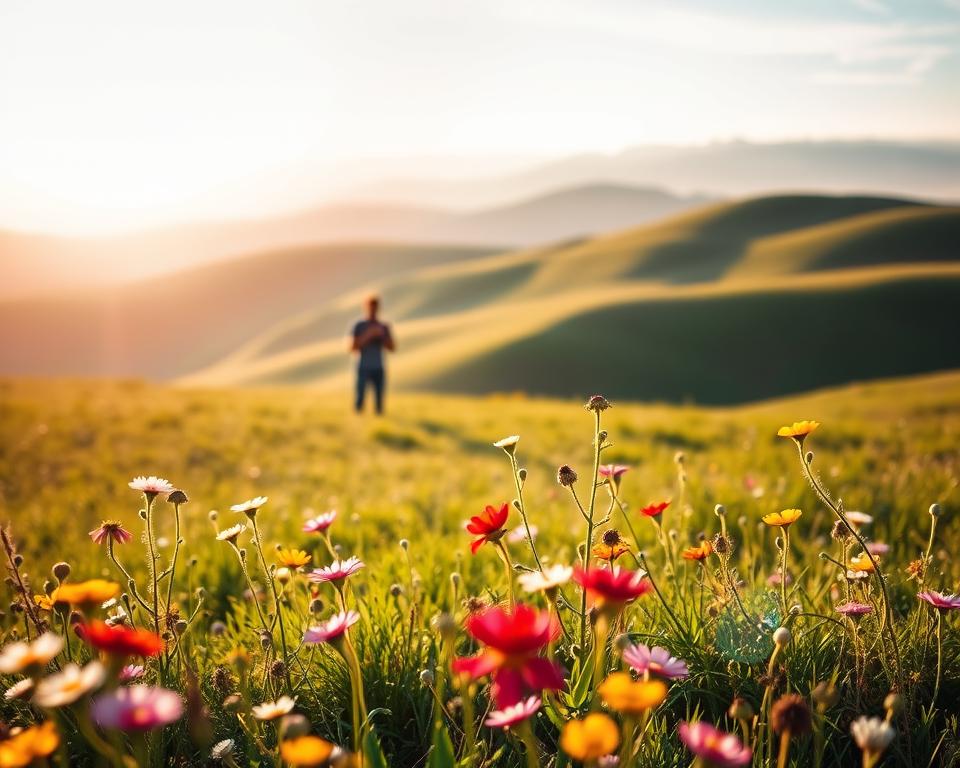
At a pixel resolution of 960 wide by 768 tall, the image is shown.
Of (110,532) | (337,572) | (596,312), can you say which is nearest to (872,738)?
(337,572)

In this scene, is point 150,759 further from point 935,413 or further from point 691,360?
point 691,360

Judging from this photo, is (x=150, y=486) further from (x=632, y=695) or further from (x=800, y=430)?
(x=800, y=430)

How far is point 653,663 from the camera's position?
130 cm

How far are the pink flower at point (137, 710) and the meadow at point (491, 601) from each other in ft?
0.09

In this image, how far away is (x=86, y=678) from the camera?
0.98 meters

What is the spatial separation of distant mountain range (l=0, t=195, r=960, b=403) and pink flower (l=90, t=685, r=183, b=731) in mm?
39788

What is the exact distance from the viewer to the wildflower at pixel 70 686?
954 millimetres

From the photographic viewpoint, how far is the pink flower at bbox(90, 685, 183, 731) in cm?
92

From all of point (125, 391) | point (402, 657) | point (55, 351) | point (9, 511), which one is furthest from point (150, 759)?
point (55, 351)

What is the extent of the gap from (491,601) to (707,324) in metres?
48.9

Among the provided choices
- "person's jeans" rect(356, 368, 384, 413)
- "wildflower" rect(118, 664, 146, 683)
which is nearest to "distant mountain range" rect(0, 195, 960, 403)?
"person's jeans" rect(356, 368, 384, 413)

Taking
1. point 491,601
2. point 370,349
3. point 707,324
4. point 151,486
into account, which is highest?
point 707,324

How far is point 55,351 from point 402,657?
110753 mm

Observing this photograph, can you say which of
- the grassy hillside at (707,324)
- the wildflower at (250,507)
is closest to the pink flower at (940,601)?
the wildflower at (250,507)
